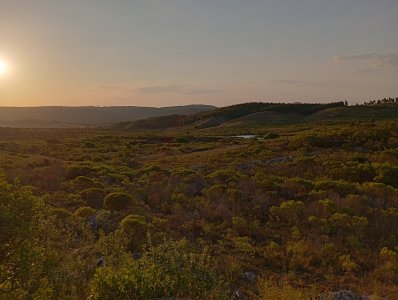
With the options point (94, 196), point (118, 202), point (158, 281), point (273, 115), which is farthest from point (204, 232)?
point (273, 115)

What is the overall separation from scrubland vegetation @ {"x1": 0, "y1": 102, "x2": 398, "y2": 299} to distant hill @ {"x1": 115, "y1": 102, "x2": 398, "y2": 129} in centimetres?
7734

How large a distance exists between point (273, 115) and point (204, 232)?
11353 cm

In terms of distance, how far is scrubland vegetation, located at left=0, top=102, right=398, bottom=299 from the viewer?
7.02m

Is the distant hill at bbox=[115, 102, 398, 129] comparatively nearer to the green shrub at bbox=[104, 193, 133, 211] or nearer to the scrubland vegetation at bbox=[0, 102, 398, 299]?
the scrubland vegetation at bbox=[0, 102, 398, 299]

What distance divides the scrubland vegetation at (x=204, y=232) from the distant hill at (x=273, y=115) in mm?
77337

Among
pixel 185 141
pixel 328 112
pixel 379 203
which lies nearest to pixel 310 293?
pixel 379 203

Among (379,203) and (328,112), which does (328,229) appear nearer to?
(379,203)

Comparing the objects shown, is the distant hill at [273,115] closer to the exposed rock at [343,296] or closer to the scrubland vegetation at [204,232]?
the scrubland vegetation at [204,232]

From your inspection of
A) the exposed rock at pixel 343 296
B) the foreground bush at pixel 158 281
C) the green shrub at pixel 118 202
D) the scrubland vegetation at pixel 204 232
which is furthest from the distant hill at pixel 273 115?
the foreground bush at pixel 158 281

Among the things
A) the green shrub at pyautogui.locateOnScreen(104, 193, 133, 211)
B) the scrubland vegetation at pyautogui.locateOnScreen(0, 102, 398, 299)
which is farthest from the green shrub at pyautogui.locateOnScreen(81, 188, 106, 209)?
the green shrub at pyautogui.locateOnScreen(104, 193, 133, 211)

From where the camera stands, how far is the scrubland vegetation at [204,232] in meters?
7.02

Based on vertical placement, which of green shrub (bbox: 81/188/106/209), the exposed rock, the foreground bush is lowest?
green shrub (bbox: 81/188/106/209)

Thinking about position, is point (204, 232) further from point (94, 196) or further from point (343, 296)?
point (94, 196)

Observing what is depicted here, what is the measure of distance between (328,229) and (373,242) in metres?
1.58
